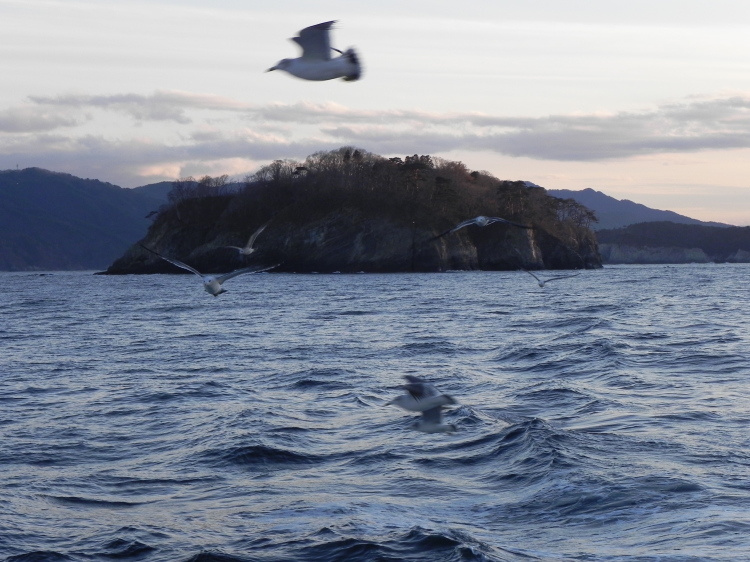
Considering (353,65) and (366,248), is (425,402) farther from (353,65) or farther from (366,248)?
(366,248)

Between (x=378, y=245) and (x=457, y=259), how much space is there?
12.4 meters

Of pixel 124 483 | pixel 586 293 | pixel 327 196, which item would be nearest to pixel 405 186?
pixel 327 196

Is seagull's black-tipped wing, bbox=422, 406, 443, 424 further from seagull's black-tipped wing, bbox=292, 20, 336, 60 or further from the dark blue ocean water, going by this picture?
seagull's black-tipped wing, bbox=292, 20, 336, 60

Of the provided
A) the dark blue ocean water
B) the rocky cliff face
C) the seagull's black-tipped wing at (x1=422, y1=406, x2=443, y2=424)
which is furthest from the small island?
the seagull's black-tipped wing at (x1=422, y1=406, x2=443, y2=424)

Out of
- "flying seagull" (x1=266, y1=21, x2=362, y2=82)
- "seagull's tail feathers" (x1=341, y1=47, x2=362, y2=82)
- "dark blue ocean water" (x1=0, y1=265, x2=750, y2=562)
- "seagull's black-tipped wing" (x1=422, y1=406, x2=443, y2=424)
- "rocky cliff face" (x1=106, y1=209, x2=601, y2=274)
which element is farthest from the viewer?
"rocky cliff face" (x1=106, y1=209, x2=601, y2=274)

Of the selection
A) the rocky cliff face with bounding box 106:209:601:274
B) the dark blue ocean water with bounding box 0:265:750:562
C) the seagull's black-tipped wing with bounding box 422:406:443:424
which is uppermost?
the rocky cliff face with bounding box 106:209:601:274

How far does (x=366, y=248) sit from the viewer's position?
136500mm

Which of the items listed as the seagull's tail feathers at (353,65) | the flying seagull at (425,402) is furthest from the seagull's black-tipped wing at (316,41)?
the flying seagull at (425,402)

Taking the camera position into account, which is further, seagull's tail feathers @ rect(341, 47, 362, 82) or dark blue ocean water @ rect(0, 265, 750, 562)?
dark blue ocean water @ rect(0, 265, 750, 562)

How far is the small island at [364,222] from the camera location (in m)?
137

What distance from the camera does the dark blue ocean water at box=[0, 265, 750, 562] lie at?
42.0 ft

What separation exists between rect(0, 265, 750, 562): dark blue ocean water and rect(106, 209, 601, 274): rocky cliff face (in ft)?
325

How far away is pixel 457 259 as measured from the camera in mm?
138875

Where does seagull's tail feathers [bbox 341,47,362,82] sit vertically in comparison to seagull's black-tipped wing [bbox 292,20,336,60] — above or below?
below
